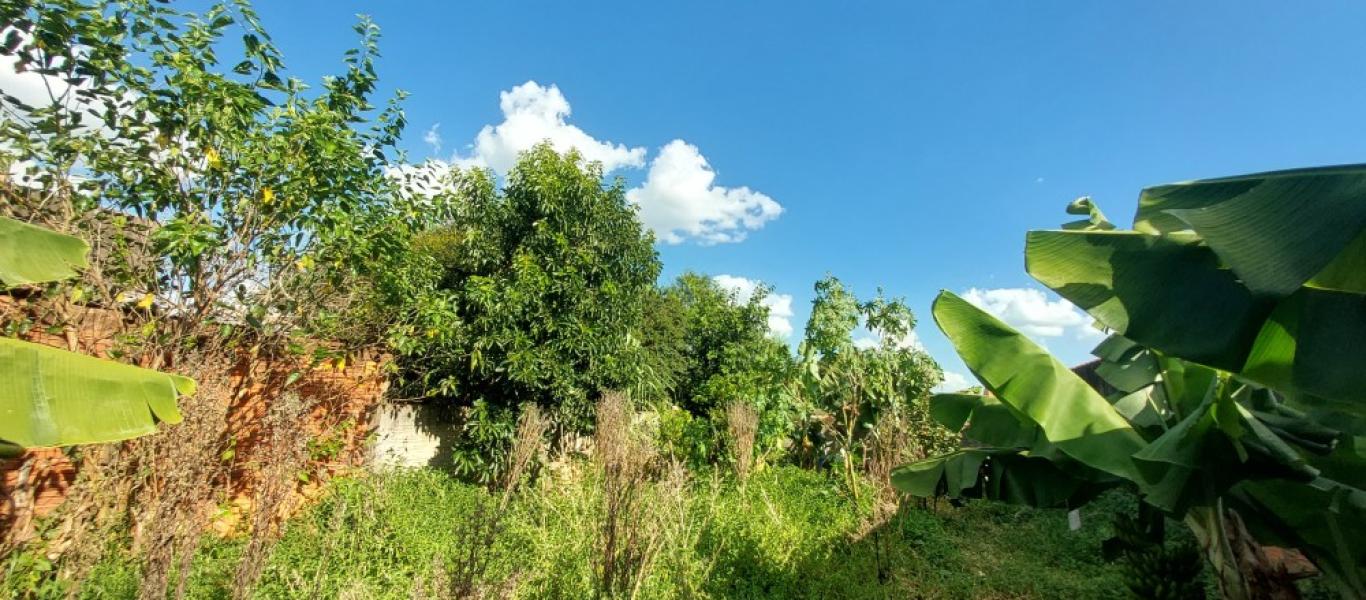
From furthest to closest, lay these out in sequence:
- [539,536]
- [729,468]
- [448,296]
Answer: [729,468] → [448,296] → [539,536]

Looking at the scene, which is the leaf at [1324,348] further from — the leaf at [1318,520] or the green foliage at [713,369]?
the green foliage at [713,369]

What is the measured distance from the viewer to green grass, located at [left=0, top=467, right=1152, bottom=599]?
3.87 metres

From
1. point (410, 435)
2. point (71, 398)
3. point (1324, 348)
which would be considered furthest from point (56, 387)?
point (410, 435)

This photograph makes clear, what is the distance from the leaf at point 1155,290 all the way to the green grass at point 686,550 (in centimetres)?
270

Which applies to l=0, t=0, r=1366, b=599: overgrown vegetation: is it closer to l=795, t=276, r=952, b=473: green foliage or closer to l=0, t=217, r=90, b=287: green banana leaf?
l=0, t=217, r=90, b=287: green banana leaf

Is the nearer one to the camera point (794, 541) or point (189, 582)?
point (189, 582)

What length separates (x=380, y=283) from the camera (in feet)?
17.5

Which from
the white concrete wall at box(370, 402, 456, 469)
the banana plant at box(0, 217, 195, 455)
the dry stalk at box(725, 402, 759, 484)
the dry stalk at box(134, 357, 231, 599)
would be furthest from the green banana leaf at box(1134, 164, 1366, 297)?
the white concrete wall at box(370, 402, 456, 469)

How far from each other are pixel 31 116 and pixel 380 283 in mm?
2455

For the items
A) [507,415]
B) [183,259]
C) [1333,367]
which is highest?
[183,259]

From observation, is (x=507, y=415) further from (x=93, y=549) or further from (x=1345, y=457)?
(x=1345, y=457)

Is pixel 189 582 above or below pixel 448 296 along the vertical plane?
below

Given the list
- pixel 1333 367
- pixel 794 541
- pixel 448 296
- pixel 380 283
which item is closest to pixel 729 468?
pixel 794 541

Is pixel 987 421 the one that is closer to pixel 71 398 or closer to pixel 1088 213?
pixel 1088 213
